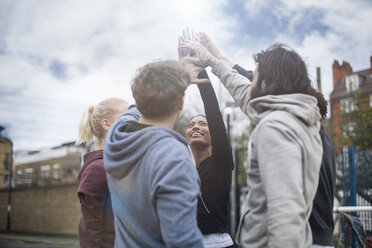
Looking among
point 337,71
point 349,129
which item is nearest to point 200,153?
point 349,129

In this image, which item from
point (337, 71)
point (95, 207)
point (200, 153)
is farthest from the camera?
point (337, 71)

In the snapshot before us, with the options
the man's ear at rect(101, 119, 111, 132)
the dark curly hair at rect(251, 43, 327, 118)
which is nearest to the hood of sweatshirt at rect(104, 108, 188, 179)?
the dark curly hair at rect(251, 43, 327, 118)

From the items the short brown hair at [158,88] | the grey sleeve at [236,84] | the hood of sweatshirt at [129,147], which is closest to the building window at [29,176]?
the grey sleeve at [236,84]

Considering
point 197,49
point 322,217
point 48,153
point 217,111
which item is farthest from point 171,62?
point 48,153

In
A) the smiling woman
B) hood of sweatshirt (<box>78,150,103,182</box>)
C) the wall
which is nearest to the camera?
hood of sweatshirt (<box>78,150,103,182</box>)

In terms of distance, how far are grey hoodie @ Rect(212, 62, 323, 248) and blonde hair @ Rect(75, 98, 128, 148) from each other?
1033mm

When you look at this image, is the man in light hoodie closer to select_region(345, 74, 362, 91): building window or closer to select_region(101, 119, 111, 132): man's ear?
select_region(101, 119, 111, 132): man's ear

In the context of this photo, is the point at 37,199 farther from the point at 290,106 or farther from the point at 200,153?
the point at 290,106

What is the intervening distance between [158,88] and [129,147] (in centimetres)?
30

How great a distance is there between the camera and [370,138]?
14.8 meters

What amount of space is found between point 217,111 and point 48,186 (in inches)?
544

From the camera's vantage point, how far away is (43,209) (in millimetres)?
14781

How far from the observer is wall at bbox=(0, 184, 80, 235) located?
13195mm

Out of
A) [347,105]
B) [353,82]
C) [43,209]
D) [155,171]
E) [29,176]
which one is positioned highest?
[353,82]
